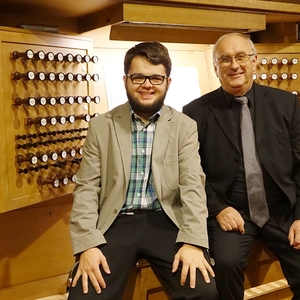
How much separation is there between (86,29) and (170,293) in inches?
53.4

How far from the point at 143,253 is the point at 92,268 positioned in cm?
24

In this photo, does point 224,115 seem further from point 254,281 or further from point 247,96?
point 254,281

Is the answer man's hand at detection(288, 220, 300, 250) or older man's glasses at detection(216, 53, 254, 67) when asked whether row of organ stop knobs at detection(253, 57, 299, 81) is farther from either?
man's hand at detection(288, 220, 300, 250)

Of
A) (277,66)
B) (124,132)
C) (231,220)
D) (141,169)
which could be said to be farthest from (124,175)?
(277,66)

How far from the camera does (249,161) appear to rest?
2.21 m

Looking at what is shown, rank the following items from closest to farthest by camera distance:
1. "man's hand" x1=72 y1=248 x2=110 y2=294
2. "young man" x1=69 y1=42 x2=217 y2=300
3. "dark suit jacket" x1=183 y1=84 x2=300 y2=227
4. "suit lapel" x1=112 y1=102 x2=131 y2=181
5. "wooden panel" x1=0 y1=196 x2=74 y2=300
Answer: "man's hand" x1=72 y1=248 x2=110 y2=294, "young man" x1=69 y1=42 x2=217 y2=300, "suit lapel" x1=112 y1=102 x2=131 y2=181, "dark suit jacket" x1=183 y1=84 x2=300 y2=227, "wooden panel" x1=0 y1=196 x2=74 y2=300

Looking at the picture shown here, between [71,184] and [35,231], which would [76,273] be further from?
[35,231]

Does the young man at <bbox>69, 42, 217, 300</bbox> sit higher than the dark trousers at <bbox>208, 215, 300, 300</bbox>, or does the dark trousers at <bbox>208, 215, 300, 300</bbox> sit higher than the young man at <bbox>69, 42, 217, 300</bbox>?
the young man at <bbox>69, 42, 217, 300</bbox>

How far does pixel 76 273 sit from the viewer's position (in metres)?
1.78

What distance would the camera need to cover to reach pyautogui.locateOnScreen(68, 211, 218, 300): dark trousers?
1.74 metres

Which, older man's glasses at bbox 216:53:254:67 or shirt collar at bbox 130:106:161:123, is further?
older man's glasses at bbox 216:53:254:67

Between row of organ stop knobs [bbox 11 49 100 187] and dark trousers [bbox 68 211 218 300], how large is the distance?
42cm

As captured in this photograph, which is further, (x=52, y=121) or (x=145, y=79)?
(x=52, y=121)

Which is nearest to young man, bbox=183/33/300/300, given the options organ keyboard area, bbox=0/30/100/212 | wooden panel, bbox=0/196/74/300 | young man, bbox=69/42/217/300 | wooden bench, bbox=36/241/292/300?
wooden bench, bbox=36/241/292/300
